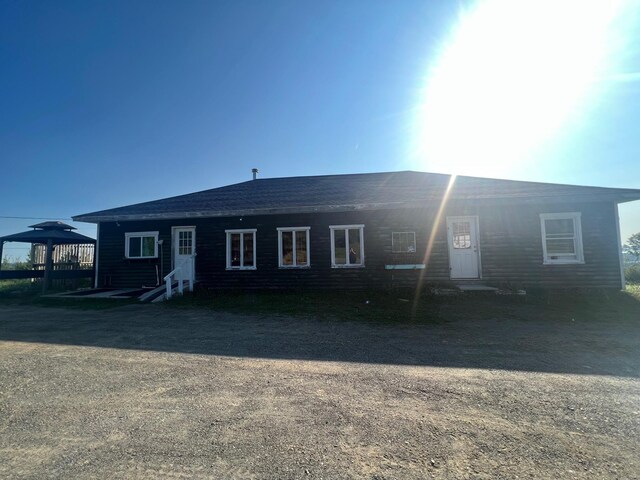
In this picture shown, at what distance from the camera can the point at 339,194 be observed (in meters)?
13.2

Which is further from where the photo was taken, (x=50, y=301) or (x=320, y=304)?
(x=50, y=301)

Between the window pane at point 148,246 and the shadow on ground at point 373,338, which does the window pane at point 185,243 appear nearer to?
the window pane at point 148,246

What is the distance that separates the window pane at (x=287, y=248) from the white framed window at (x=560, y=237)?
8761 mm

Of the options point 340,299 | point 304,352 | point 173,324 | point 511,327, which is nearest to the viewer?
point 304,352

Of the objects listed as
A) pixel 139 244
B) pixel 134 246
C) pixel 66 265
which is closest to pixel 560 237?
pixel 139 244

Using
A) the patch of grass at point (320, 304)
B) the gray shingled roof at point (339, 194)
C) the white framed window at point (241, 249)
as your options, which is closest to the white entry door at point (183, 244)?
the gray shingled roof at point (339, 194)

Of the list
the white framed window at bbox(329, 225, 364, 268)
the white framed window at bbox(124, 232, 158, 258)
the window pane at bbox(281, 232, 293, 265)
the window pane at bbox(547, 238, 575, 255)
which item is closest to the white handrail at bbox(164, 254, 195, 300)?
the white framed window at bbox(124, 232, 158, 258)

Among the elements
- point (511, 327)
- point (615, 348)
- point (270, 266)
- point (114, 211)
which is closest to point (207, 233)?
point (270, 266)

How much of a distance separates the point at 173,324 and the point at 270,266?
5551 millimetres

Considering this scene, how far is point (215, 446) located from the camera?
2.44 metres

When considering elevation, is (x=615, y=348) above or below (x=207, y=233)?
below

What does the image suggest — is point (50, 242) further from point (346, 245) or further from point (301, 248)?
point (346, 245)

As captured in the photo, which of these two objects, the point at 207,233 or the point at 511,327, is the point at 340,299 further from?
the point at 207,233

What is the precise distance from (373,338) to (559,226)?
30.4 ft
